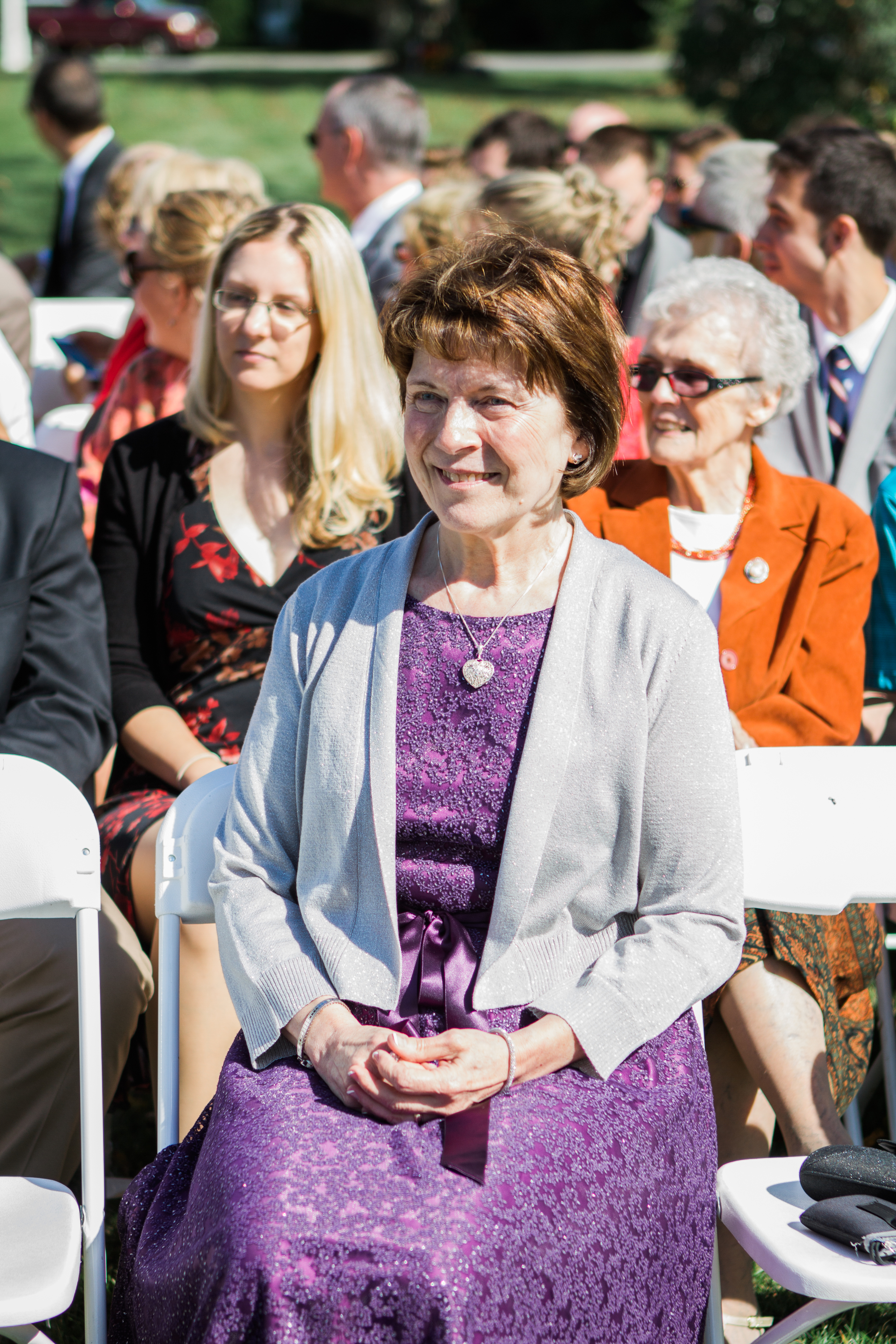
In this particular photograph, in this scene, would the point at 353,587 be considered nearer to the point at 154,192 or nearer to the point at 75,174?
the point at 154,192

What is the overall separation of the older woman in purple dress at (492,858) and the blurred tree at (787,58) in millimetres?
16908

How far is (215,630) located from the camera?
3.53 metres

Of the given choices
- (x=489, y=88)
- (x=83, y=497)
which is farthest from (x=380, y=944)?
(x=489, y=88)

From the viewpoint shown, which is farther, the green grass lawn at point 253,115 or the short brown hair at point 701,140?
the green grass lawn at point 253,115

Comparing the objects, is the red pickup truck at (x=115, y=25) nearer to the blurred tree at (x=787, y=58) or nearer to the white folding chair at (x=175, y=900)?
the blurred tree at (x=787, y=58)

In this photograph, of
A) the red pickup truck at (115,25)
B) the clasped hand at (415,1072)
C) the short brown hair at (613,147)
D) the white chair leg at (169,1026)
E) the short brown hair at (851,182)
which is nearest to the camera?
the clasped hand at (415,1072)

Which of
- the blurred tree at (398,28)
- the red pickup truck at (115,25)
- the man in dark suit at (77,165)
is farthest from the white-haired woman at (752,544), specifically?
the red pickup truck at (115,25)

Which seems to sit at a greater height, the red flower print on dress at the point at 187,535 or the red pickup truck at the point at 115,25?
the red pickup truck at the point at 115,25

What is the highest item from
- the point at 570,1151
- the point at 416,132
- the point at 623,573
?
the point at 416,132

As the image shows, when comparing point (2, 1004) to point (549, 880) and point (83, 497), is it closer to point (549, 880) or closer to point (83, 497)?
point (549, 880)

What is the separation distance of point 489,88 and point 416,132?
2212cm

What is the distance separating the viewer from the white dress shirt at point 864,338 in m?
4.70

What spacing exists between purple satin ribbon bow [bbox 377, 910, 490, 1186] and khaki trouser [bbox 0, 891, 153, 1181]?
2.54ft

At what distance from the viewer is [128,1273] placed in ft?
7.24
